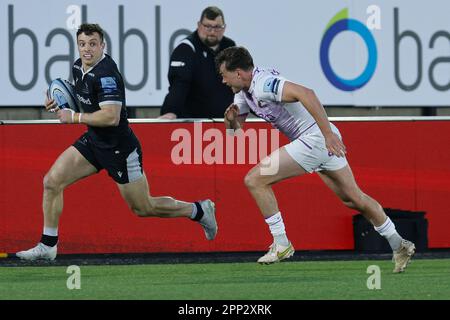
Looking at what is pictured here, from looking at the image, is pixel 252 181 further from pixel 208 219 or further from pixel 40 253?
pixel 40 253

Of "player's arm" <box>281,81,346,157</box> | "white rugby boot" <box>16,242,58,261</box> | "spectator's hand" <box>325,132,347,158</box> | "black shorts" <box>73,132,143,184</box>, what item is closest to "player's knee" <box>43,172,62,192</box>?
"black shorts" <box>73,132,143,184</box>

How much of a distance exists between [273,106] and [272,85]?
329 mm

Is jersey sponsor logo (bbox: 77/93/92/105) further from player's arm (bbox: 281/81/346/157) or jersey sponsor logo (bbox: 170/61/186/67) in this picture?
jersey sponsor logo (bbox: 170/61/186/67)

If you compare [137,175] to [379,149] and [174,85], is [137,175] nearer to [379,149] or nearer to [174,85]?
[174,85]

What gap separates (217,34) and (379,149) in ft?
7.58

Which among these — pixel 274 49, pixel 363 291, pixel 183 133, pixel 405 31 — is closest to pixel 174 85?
pixel 183 133

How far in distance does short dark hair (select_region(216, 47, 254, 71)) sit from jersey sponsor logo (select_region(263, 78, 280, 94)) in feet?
0.85

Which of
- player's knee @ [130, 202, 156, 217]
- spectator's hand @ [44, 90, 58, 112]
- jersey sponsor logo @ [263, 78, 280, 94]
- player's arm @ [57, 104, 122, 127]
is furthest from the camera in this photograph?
player's knee @ [130, 202, 156, 217]

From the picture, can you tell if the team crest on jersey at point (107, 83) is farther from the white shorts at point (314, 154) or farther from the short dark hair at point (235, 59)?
the white shorts at point (314, 154)

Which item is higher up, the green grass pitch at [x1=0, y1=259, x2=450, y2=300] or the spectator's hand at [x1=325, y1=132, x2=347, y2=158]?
the spectator's hand at [x1=325, y1=132, x2=347, y2=158]

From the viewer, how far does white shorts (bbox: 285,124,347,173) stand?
12.8m

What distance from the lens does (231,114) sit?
13.2 m

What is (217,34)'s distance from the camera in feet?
50.5

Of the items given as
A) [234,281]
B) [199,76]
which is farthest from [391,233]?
[199,76]
